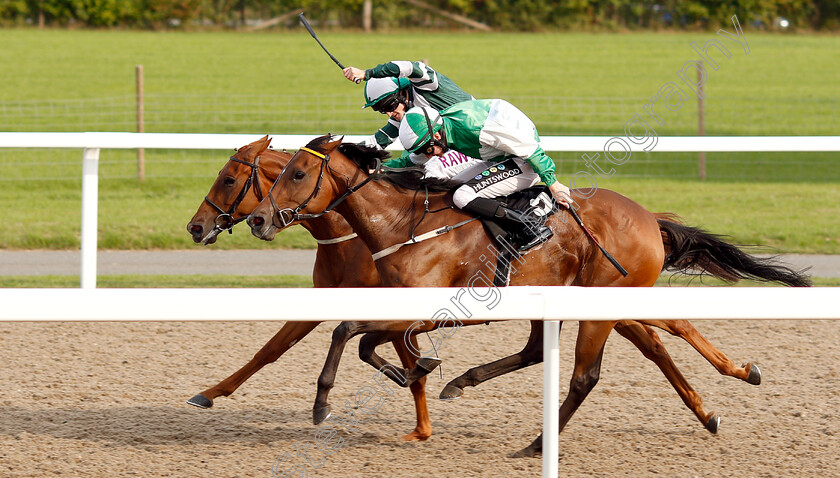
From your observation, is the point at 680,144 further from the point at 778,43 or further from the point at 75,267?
the point at 778,43

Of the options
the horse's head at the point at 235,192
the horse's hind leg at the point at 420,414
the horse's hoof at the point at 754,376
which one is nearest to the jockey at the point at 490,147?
the horse's hind leg at the point at 420,414

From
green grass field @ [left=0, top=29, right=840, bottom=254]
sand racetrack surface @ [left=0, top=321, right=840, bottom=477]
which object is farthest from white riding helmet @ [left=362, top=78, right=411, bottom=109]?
green grass field @ [left=0, top=29, right=840, bottom=254]

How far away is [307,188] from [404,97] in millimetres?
961

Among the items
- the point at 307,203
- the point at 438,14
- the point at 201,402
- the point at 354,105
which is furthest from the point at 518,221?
the point at 438,14

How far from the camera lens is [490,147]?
4.47m

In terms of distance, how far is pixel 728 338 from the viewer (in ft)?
20.4

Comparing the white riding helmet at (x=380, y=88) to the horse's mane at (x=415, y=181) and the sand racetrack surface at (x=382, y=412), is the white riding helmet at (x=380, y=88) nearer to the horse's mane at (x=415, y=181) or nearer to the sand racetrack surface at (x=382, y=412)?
the horse's mane at (x=415, y=181)

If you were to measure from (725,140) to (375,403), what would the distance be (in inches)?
117

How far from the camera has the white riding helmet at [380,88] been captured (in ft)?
16.4

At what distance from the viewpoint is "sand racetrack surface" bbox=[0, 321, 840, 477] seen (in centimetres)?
409

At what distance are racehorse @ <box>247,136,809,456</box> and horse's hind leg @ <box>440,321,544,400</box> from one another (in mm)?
12

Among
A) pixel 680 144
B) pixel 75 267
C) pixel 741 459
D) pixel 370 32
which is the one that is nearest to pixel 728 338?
pixel 680 144

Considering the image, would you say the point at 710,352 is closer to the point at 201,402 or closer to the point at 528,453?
the point at 528,453

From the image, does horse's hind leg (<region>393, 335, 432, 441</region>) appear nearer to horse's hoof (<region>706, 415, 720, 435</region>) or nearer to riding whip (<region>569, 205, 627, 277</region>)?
riding whip (<region>569, 205, 627, 277</region>)
